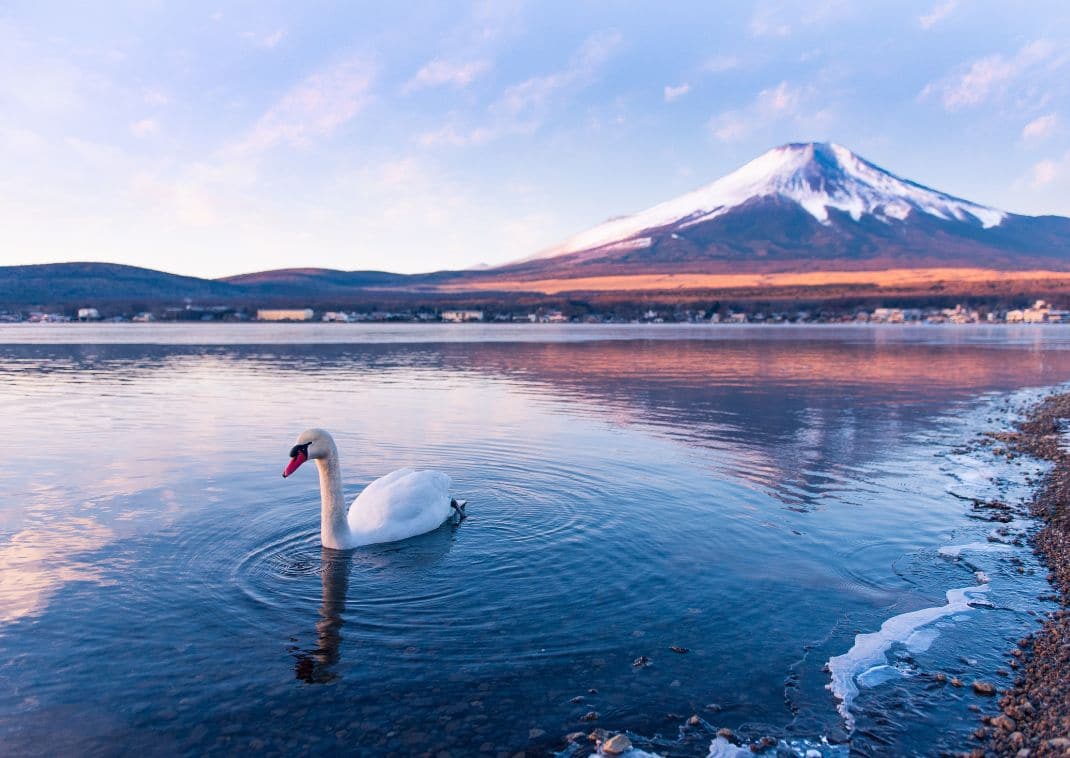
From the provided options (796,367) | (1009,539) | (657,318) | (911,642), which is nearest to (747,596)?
(911,642)

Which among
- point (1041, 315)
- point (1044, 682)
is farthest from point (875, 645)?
point (1041, 315)

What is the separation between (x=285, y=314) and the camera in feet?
491

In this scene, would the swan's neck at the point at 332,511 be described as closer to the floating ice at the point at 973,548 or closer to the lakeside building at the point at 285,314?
the floating ice at the point at 973,548

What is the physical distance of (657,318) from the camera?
442 ft

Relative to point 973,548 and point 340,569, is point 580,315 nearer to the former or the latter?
point 973,548

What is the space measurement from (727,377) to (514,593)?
2738 centimetres

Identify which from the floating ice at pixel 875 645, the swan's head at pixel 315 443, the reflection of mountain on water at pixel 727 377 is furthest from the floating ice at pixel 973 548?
the swan's head at pixel 315 443

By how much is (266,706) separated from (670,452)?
11502 millimetres

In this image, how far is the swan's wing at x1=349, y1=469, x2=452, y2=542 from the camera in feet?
32.4

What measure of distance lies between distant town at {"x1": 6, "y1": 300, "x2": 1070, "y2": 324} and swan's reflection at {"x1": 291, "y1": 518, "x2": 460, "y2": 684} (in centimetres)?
12174

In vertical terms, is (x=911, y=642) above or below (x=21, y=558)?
below

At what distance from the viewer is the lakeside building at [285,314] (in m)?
143

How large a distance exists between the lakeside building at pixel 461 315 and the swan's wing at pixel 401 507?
131 metres

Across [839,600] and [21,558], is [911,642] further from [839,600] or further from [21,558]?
[21,558]
